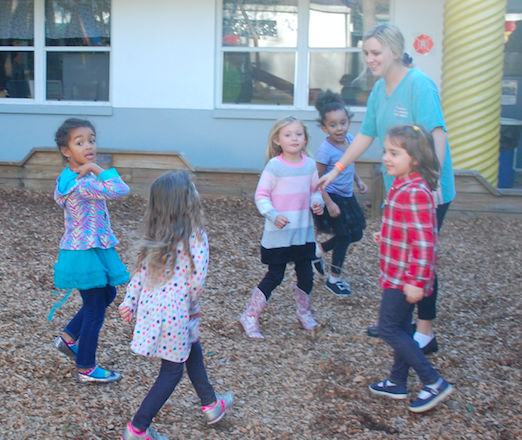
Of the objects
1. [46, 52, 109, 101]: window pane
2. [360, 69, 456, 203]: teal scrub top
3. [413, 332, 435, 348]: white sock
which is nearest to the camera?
[360, 69, 456, 203]: teal scrub top

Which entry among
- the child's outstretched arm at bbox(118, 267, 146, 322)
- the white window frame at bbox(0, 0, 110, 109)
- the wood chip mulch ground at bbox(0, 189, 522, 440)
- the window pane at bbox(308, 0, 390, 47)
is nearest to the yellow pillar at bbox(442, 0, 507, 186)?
the window pane at bbox(308, 0, 390, 47)

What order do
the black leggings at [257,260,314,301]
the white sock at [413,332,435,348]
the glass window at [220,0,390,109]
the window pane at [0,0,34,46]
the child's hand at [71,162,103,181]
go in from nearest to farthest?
the child's hand at [71,162,103,181] → the white sock at [413,332,435,348] → the black leggings at [257,260,314,301] → the glass window at [220,0,390,109] → the window pane at [0,0,34,46]

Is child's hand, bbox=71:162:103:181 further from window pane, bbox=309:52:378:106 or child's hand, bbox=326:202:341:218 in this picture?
window pane, bbox=309:52:378:106

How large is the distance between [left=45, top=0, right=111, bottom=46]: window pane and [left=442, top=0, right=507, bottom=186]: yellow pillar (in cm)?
467

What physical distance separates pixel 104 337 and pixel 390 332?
5.88 feet

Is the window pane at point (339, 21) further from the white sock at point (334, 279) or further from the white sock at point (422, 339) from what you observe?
the white sock at point (422, 339)

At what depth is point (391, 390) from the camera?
9.98 feet

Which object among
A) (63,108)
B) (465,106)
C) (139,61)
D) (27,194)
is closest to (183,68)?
(139,61)

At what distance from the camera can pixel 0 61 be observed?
891cm

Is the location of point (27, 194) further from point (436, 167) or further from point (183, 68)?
point (436, 167)

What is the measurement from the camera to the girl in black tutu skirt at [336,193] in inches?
165

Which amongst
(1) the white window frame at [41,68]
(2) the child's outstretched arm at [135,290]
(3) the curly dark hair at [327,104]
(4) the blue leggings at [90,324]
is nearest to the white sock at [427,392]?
(2) the child's outstretched arm at [135,290]

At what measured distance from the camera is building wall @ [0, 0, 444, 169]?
8.07m

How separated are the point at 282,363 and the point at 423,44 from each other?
5.55 meters
